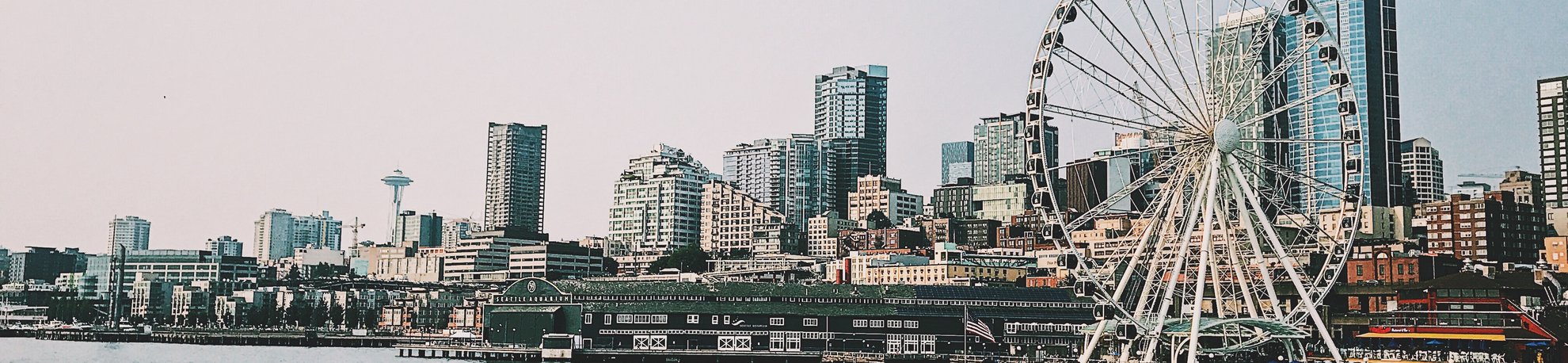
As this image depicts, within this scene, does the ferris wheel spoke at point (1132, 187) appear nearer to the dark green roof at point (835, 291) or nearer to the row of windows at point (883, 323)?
the row of windows at point (883, 323)

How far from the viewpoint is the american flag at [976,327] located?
11844 cm

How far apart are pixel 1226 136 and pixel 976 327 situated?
169 feet

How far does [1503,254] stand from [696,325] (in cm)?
9857

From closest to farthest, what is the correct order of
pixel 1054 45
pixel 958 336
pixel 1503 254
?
pixel 1054 45 → pixel 958 336 → pixel 1503 254

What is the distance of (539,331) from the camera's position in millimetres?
136500

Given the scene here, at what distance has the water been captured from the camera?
155 metres

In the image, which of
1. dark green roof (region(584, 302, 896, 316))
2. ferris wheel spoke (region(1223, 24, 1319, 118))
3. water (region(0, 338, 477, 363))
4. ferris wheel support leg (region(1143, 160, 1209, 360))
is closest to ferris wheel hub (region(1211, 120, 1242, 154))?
ferris wheel spoke (region(1223, 24, 1319, 118))

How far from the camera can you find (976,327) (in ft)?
393

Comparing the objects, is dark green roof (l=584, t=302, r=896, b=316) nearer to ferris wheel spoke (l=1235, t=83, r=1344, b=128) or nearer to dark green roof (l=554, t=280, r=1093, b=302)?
dark green roof (l=554, t=280, r=1093, b=302)

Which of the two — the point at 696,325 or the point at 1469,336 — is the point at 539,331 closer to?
the point at 696,325

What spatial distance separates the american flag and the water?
51016 millimetres

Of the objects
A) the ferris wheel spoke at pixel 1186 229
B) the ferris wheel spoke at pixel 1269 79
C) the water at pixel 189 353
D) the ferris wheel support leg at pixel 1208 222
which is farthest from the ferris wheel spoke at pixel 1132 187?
the water at pixel 189 353

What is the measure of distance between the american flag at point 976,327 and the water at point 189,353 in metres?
51.0

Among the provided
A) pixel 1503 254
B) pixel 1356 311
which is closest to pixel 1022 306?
pixel 1356 311
